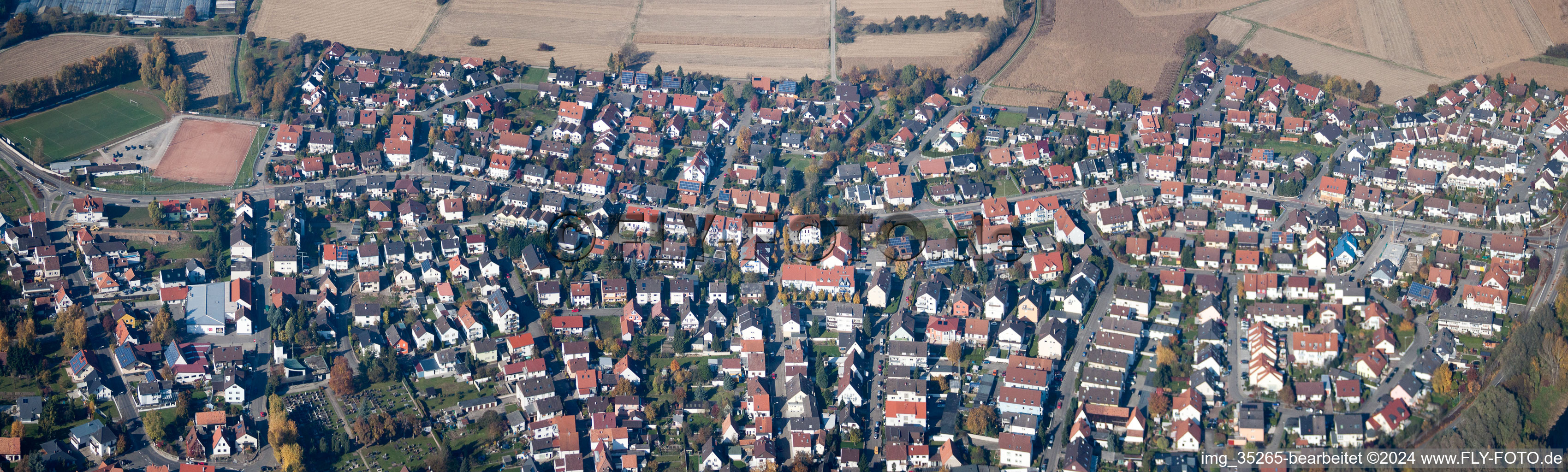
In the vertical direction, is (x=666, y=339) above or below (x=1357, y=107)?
below

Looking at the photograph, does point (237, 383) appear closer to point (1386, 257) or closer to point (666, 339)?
point (666, 339)

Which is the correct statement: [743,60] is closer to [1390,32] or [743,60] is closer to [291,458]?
[1390,32]

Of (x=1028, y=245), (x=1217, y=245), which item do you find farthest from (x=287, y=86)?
(x=1217, y=245)

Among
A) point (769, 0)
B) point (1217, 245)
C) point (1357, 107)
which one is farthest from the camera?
point (769, 0)

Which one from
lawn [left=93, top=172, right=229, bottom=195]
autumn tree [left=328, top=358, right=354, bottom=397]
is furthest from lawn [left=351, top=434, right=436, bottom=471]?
lawn [left=93, top=172, right=229, bottom=195]

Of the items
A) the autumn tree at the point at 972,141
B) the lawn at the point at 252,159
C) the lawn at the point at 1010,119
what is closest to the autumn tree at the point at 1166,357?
the autumn tree at the point at 972,141

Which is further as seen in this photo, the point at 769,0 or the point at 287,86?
the point at 769,0

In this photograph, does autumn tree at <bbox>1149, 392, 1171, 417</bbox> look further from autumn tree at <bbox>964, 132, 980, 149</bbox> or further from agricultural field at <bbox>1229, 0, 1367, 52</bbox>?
agricultural field at <bbox>1229, 0, 1367, 52</bbox>
